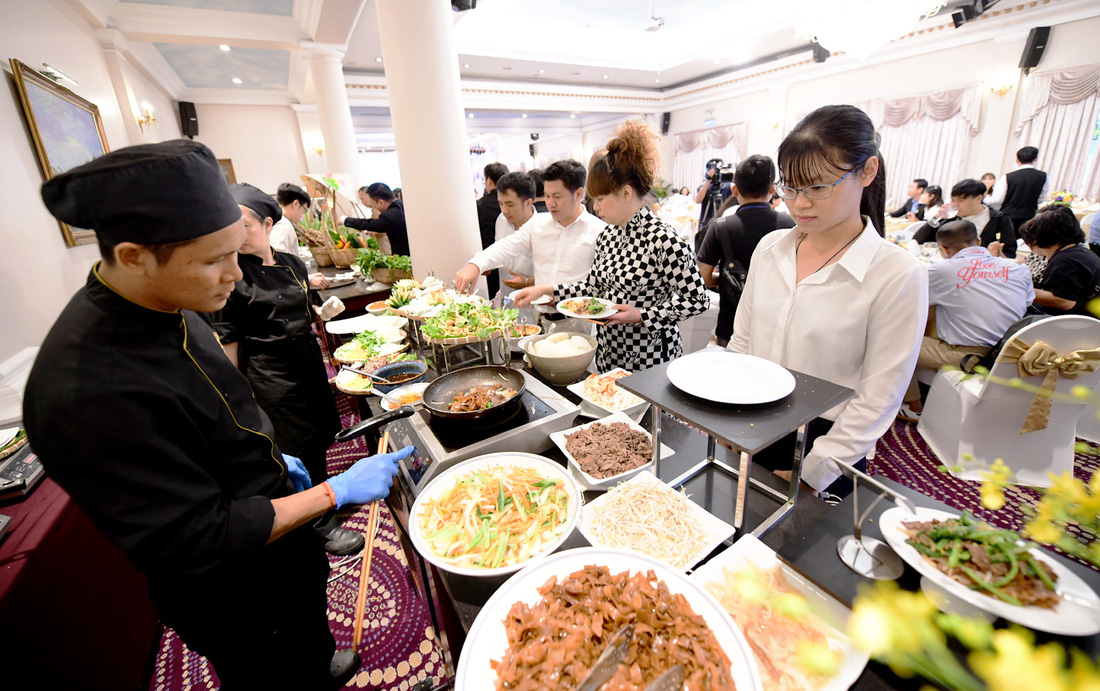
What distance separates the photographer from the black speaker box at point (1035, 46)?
825 centimetres

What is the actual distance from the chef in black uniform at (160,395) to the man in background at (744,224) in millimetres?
3547

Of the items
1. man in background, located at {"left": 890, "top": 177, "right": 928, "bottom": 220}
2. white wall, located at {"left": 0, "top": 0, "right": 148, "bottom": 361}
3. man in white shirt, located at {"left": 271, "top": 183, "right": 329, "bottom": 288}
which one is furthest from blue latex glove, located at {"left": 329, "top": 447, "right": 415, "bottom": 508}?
man in background, located at {"left": 890, "top": 177, "right": 928, "bottom": 220}

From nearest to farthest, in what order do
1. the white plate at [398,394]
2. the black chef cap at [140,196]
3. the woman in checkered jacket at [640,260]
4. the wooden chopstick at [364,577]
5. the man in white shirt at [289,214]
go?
the black chef cap at [140,196], the white plate at [398,394], the wooden chopstick at [364,577], the woman in checkered jacket at [640,260], the man in white shirt at [289,214]

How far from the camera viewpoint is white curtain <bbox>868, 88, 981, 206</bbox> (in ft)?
32.0

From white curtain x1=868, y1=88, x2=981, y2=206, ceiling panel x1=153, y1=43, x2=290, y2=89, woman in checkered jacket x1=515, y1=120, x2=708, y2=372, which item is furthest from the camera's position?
white curtain x1=868, y1=88, x2=981, y2=206

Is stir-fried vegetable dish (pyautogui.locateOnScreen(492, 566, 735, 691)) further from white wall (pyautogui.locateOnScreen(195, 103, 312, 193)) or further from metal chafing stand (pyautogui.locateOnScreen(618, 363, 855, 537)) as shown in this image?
white wall (pyautogui.locateOnScreen(195, 103, 312, 193))

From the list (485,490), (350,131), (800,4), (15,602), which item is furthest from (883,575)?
(800,4)

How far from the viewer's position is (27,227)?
362cm

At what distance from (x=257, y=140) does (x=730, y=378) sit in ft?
49.7

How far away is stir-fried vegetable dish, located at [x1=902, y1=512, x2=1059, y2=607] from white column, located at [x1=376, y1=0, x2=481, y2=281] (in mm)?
3601

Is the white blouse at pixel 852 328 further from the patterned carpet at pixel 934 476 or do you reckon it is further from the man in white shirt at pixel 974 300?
the man in white shirt at pixel 974 300

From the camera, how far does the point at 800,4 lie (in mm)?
9016

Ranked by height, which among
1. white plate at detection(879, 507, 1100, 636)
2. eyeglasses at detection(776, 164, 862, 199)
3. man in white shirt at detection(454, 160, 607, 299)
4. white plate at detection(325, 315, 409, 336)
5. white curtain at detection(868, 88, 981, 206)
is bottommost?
white plate at detection(325, 315, 409, 336)

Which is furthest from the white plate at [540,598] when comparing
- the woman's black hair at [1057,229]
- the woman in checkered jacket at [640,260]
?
the woman's black hair at [1057,229]
